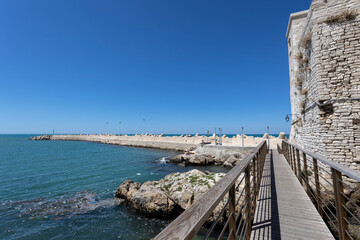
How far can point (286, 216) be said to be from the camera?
3193 millimetres

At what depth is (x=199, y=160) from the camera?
17359mm

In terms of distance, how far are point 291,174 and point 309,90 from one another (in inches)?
231

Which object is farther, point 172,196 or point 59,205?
point 59,205

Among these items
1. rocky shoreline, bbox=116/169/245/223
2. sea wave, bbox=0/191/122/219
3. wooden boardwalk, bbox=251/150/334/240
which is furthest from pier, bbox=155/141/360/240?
sea wave, bbox=0/191/122/219

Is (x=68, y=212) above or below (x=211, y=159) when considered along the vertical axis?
below

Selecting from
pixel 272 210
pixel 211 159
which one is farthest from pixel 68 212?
pixel 211 159

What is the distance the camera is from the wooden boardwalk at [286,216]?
2664 mm

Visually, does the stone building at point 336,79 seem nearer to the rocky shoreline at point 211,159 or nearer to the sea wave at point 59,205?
the rocky shoreline at point 211,159

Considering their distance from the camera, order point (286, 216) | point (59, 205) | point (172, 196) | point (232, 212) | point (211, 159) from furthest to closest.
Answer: point (211, 159)
point (59, 205)
point (172, 196)
point (286, 216)
point (232, 212)

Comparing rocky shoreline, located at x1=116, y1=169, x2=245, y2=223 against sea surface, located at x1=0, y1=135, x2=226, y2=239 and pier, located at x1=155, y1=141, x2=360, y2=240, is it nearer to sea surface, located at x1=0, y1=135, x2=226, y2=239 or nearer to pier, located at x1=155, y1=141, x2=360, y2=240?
sea surface, located at x1=0, y1=135, x2=226, y2=239

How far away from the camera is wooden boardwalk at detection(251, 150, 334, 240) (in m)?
2.66

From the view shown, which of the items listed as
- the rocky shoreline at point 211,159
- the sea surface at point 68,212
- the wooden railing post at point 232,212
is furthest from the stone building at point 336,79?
the wooden railing post at point 232,212

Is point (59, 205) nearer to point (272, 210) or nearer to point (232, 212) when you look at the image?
point (272, 210)

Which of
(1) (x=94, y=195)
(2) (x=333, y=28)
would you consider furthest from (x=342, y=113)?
(1) (x=94, y=195)
